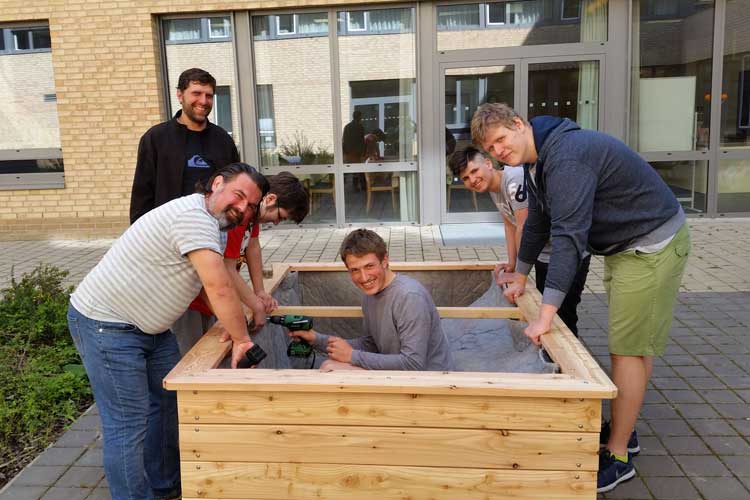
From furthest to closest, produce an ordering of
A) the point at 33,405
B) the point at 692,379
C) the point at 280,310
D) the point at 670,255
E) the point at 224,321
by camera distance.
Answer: the point at 692,379, the point at 33,405, the point at 280,310, the point at 670,255, the point at 224,321

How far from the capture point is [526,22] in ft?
31.8

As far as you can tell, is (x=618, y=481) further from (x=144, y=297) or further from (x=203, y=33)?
(x=203, y=33)

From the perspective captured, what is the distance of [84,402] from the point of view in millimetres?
4359

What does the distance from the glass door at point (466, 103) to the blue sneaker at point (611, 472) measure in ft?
22.7

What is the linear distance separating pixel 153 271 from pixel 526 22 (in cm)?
849

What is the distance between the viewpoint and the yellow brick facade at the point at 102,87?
9.65 meters

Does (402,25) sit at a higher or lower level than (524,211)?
higher

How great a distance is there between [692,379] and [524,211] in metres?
1.74

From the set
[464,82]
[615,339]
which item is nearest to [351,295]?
[615,339]

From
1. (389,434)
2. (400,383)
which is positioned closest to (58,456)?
(389,434)

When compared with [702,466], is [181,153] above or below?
above

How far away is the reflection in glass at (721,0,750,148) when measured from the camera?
9.50 m

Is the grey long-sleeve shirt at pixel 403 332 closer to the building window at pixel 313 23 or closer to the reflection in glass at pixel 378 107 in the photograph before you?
the reflection in glass at pixel 378 107

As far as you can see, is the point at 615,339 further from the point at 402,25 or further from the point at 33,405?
the point at 402,25
